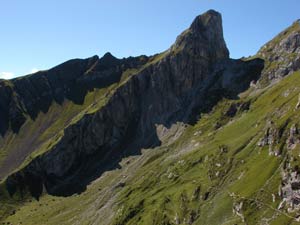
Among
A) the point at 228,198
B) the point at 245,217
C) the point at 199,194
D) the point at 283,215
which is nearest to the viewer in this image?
the point at 283,215

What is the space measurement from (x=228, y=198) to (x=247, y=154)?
31957 mm

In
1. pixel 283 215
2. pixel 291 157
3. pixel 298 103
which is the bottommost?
pixel 283 215

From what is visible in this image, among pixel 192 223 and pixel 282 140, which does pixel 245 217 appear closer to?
pixel 192 223

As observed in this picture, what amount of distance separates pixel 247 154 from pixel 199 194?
2759 cm

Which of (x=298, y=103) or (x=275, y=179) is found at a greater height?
(x=298, y=103)

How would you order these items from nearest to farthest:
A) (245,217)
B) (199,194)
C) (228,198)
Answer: (245,217), (228,198), (199,194)

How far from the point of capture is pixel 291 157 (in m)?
156

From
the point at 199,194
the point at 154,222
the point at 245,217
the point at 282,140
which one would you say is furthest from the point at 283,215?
the point at 154,222

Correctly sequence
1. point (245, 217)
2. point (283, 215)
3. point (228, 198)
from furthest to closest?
point (228, 198), point (245, 217), point (283, 215)

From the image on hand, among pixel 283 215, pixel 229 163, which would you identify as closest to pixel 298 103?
pixel 229 163

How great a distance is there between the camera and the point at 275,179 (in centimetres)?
15638

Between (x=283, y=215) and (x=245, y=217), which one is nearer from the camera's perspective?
(x=283, y=215)

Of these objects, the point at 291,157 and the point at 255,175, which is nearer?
the point at 291,157

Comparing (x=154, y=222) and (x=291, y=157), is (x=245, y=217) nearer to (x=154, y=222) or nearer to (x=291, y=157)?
(x=291, y=157)
